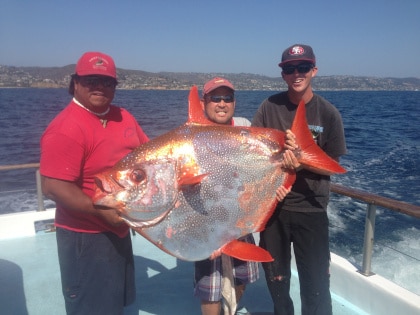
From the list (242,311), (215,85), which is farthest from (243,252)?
(242,311)

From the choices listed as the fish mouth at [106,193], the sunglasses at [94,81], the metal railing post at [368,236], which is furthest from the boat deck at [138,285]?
the sunglasses at [94,81]

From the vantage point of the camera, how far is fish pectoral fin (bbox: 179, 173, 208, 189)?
1.97m

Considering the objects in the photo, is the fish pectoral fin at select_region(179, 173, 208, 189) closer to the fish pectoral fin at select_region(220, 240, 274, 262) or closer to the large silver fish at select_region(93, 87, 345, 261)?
the large silver fish at select_region(93, 87, 345, 261)

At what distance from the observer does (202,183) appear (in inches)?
80.7

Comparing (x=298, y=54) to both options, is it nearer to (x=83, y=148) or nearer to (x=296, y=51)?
(x=296, y=51)

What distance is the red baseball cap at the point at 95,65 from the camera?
84.5 inches

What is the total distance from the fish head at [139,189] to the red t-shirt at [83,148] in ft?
0.98

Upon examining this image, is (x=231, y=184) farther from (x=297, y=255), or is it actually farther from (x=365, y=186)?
(x=365, y=186)

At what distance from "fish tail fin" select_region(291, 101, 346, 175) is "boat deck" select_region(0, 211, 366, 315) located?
169 centimetres

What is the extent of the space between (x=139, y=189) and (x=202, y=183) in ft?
1.19

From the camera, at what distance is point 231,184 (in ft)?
6.92

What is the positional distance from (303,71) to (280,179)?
2.80 ft

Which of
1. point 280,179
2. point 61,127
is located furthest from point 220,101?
point 61,127

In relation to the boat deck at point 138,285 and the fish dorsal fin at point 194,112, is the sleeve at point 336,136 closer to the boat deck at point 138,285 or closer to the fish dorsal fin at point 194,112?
the fish dorsal fin at point 194,112
